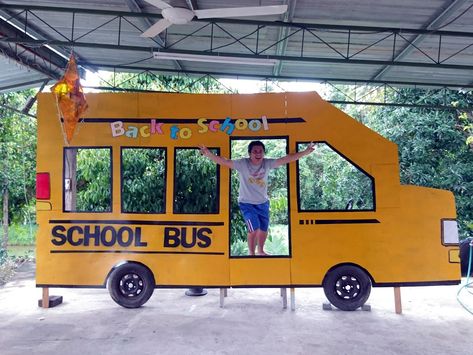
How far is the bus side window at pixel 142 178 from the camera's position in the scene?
603 cm

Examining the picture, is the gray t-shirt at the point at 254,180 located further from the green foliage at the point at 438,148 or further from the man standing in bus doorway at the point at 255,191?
the green foliage at the point at 438,148

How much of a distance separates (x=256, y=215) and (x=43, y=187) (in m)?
2.67

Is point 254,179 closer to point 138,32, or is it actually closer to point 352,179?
point 352,179

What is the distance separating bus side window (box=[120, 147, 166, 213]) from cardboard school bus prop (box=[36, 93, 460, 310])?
2.57 feet

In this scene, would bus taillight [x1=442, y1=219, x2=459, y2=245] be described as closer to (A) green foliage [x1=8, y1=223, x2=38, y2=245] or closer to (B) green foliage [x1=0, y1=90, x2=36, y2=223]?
Answer: (B) green foliage [x1=0, y1=90, x2=36, y2=223]

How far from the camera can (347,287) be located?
501cm

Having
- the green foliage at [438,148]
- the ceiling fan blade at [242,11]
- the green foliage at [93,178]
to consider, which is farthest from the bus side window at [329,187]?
the green foliage at [438,148]

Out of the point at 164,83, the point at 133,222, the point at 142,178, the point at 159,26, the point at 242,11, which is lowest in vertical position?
the point at 133,222

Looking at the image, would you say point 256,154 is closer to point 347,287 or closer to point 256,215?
point 256,215

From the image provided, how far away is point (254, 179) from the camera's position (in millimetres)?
5172

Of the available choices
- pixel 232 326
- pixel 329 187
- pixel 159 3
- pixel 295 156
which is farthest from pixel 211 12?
pixel 232 326

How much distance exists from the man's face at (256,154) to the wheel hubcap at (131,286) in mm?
2066

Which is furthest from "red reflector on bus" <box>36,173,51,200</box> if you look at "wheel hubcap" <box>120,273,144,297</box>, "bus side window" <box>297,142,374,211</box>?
"bus side window" <box>297,142,374,211</box>

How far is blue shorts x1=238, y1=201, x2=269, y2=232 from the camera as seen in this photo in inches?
204
